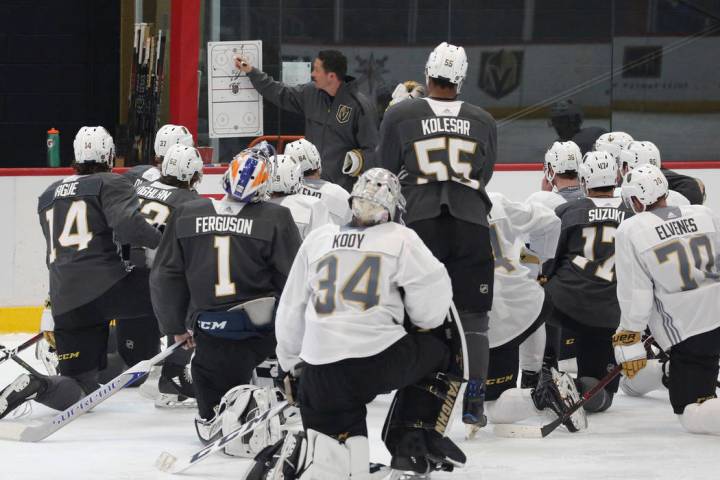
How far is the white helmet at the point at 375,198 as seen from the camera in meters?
4.21

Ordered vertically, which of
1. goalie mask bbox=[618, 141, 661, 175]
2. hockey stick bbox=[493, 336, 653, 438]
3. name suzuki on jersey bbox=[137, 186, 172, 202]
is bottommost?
hockey stick bbox=[493, 336, 653, 438]

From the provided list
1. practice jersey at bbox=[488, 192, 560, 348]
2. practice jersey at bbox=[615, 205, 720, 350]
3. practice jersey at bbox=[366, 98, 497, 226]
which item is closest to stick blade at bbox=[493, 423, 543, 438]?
practice jersey at bbox=[488, 192, 560, 348]

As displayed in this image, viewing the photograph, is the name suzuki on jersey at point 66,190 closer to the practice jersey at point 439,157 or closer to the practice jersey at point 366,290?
the practice jersey at point 439,157

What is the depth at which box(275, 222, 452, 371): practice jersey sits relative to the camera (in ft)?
13.5

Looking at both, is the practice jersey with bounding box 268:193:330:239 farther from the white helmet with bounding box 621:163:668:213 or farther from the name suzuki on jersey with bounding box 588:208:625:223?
the white helmet with bounding box 621:163:668:213

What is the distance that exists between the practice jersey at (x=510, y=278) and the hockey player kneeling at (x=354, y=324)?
3.81 feet

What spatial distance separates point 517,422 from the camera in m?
5.59

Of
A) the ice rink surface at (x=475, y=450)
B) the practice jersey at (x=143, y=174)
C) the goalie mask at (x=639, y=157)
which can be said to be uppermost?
the goalie mask at (x=639, y=157)

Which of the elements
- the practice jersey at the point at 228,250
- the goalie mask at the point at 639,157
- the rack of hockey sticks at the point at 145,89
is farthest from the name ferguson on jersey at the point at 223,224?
the rack of hockey sticks at the point at 145,89

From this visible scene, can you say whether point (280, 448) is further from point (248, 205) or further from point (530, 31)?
point (530, 31)

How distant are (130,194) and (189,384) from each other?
791 mm

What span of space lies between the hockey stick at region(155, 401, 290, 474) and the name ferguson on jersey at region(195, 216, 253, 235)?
0.62 meters

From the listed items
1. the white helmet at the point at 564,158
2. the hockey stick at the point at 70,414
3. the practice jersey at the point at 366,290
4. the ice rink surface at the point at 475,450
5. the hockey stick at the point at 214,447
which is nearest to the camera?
the practice jersey at the point at 366,290

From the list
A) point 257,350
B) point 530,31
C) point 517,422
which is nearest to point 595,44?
point 530,31
